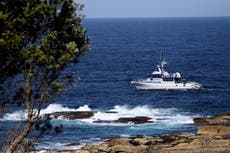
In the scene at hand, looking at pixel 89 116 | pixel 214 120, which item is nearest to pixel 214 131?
pixel 214 120

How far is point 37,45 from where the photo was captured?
54.1 ft

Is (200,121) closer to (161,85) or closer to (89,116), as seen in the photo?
(89,116)

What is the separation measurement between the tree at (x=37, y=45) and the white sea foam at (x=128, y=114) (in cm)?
4297

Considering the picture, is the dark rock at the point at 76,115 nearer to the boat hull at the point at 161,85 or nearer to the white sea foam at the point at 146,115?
the white sea foam at the point at 146,115

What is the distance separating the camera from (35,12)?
618 inches

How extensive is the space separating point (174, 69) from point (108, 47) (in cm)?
6596

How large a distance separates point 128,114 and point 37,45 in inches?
2089

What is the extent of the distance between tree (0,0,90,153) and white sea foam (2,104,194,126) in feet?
141

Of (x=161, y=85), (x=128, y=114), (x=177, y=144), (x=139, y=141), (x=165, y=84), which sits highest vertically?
(x=165, y=84)

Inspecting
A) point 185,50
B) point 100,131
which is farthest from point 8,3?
point 185,50

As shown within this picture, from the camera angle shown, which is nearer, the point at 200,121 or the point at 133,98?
the point at 200,121

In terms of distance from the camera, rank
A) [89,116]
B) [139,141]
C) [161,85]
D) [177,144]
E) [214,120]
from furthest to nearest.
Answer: [161,85]
[89,116]
[214,120]
[139,141]
[177,144]

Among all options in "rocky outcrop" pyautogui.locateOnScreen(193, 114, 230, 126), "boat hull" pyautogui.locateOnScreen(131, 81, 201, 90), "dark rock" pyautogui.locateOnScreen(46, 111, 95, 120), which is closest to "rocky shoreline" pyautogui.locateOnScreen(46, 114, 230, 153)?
"rocky outcrop" pyautogui.locateOnScreen(193, 114, 230, 126)

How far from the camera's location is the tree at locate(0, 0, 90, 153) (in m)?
15.7
